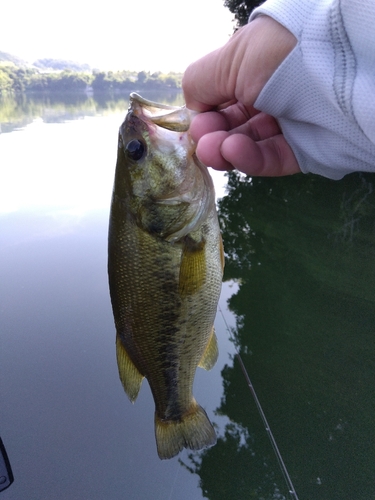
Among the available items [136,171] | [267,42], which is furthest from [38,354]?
[267,42]

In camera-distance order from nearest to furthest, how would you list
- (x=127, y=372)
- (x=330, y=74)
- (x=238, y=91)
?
(x=330, y=74), (x=238, y=91), (x=127, y=372)

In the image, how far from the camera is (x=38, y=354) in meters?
5.55

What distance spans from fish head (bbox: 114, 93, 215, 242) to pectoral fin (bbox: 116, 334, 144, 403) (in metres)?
0.73

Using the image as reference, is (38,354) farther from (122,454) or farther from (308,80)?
(308,80)

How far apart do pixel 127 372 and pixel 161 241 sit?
0.80 m

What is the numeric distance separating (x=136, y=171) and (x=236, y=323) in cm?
534

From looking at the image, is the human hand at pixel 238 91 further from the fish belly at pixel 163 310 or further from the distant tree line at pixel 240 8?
the distant tree line at pixel 240 8

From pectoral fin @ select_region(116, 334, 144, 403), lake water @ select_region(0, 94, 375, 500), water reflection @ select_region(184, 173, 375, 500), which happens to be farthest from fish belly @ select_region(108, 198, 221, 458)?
water reflection @ select_region(184, 173, 375, 500)

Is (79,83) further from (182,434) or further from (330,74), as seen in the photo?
(330,74)

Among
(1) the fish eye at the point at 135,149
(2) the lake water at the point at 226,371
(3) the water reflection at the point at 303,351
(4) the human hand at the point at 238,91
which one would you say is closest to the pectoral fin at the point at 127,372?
(1) the fish eye at the point at 135,149

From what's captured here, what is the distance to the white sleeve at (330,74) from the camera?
3.63ft

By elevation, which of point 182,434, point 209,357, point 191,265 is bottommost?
point 182,434

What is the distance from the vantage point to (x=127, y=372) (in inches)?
74.7

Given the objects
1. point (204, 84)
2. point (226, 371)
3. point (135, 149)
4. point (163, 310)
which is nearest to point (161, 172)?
point (135, 149)
